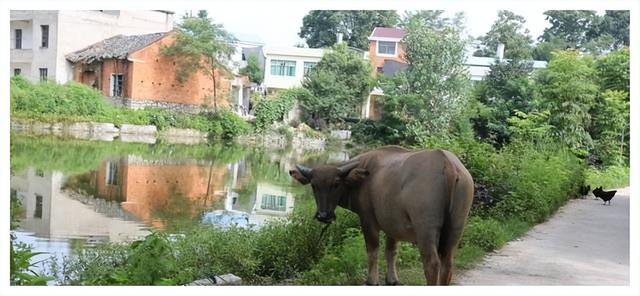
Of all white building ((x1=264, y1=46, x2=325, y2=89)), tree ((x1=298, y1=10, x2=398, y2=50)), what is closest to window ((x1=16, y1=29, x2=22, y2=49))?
white building ((x1=264, y1=46, x2=325, y2=89))

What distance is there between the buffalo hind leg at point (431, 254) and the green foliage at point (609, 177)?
3508mm

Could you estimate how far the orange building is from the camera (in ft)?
24.3

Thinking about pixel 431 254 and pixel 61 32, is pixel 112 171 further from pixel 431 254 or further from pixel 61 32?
pixel 431 254

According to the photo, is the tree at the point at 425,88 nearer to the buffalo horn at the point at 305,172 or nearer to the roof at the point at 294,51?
the roof at the point at 294,51

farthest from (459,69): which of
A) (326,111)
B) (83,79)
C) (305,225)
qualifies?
(83,79)

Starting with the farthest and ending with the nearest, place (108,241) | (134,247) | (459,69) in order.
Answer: (459,69) < (108,241) < (134,247)

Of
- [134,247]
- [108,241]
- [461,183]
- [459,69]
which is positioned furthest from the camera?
[459,69]

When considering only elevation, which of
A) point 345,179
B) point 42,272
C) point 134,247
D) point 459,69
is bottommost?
point 42,272

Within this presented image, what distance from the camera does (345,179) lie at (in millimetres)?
5492

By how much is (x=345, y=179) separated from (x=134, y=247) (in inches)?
60.4

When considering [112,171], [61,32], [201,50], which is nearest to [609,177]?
[201,50]

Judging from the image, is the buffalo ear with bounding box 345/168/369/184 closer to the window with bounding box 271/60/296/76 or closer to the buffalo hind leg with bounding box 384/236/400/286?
the buffalo hind leg with bounding box 384/236/400/286

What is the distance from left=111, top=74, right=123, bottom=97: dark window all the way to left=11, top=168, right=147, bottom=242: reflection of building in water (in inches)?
37.4

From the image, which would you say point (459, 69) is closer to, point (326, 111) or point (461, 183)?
→ point (326, 111)
